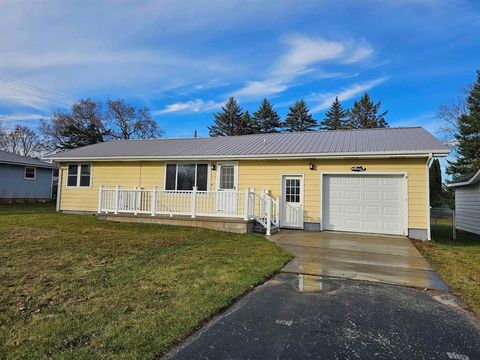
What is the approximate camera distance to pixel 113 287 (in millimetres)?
4445

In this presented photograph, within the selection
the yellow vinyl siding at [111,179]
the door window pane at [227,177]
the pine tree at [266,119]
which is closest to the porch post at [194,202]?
the door window pane at [227,177]

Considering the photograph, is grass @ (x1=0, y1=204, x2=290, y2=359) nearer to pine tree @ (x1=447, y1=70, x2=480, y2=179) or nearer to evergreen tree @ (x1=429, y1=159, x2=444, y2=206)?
evergreen tree @ (x1=429, y1=159, x2=444, y2=206)

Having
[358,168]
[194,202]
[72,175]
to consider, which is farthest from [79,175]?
[358,168]

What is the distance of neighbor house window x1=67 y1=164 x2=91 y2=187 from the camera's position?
14.9m

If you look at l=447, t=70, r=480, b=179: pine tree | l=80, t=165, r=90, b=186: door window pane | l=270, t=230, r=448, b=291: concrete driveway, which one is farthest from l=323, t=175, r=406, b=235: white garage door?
l=447, t=70, r=480, b=179: pine tree

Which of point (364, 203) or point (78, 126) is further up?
point (78, 126)

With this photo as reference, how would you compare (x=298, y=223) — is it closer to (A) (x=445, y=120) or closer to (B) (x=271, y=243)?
(B) (x=271, y=243)

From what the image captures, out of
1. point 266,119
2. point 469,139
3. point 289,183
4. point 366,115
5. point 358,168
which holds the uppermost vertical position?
point 366,115

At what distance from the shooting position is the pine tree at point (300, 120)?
38.9 metres

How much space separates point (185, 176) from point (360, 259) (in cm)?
805

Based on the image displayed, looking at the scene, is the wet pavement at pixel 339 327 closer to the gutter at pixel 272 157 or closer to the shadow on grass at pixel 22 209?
the gutter at pixel 272 157

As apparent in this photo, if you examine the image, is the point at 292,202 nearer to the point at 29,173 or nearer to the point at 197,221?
the point at 197,221

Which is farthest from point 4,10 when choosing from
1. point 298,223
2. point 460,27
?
point 460,27

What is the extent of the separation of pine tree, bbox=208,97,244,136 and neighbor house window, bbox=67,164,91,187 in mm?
26584
